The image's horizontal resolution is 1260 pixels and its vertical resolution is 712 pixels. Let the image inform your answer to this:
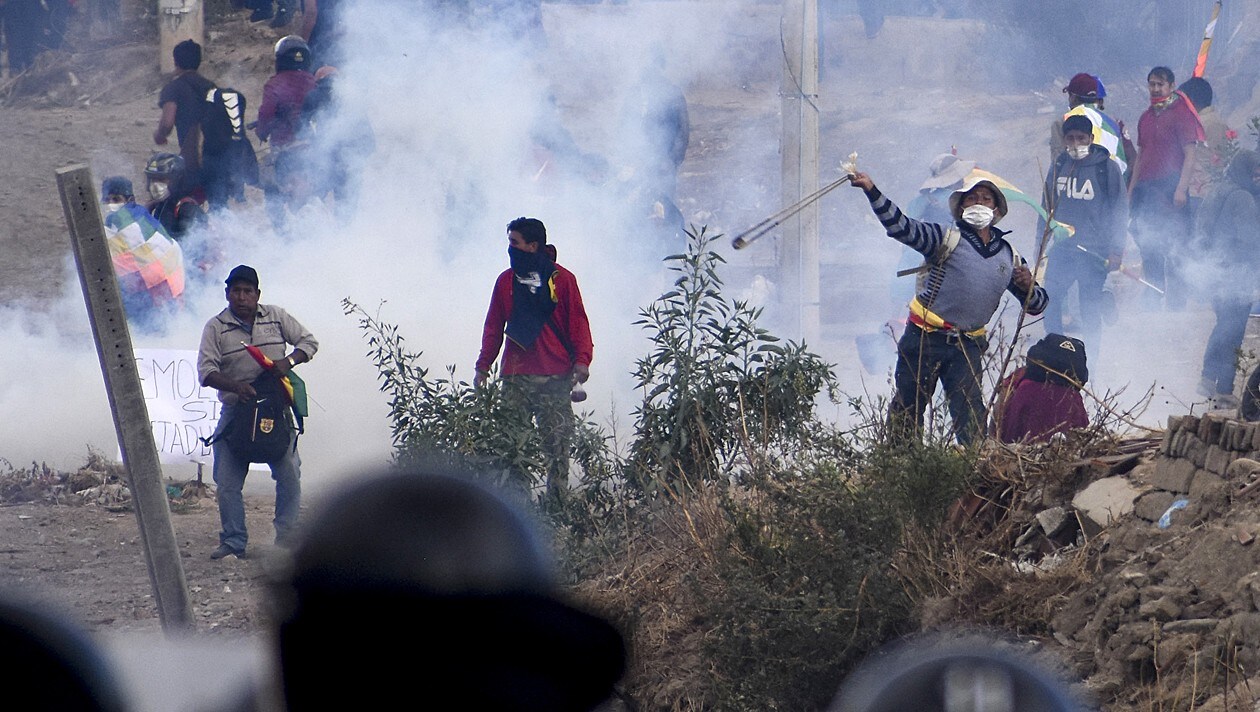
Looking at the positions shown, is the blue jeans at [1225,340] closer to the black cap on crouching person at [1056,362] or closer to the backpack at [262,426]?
the black cap on crouching person at [1056,362]

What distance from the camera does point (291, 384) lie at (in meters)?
7.62

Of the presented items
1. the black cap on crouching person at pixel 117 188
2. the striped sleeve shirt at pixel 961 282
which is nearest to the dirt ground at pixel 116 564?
the black cap on crouching person at pixel 117 188

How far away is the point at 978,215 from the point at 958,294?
34cm

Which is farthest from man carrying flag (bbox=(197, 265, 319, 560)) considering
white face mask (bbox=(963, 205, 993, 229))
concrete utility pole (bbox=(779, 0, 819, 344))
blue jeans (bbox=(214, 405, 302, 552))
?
concrete utility pole (bbox=(779, 0, 819, 344))

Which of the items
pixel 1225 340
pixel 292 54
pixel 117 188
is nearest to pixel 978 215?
pixel 1225 340

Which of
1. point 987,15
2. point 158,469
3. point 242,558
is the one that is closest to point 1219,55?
point 987,15

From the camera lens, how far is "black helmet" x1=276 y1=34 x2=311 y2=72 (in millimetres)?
11438

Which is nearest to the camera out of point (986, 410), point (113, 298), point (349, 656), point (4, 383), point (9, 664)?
point (349, 656)

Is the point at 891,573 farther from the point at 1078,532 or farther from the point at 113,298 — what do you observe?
the point at 113,298

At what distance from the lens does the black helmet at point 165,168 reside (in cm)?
1114

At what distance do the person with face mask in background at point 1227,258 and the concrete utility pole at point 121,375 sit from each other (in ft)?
21.1

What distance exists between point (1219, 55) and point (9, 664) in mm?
10169

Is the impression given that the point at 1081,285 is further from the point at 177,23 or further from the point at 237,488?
the point at 177,23

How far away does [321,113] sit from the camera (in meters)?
11.5
